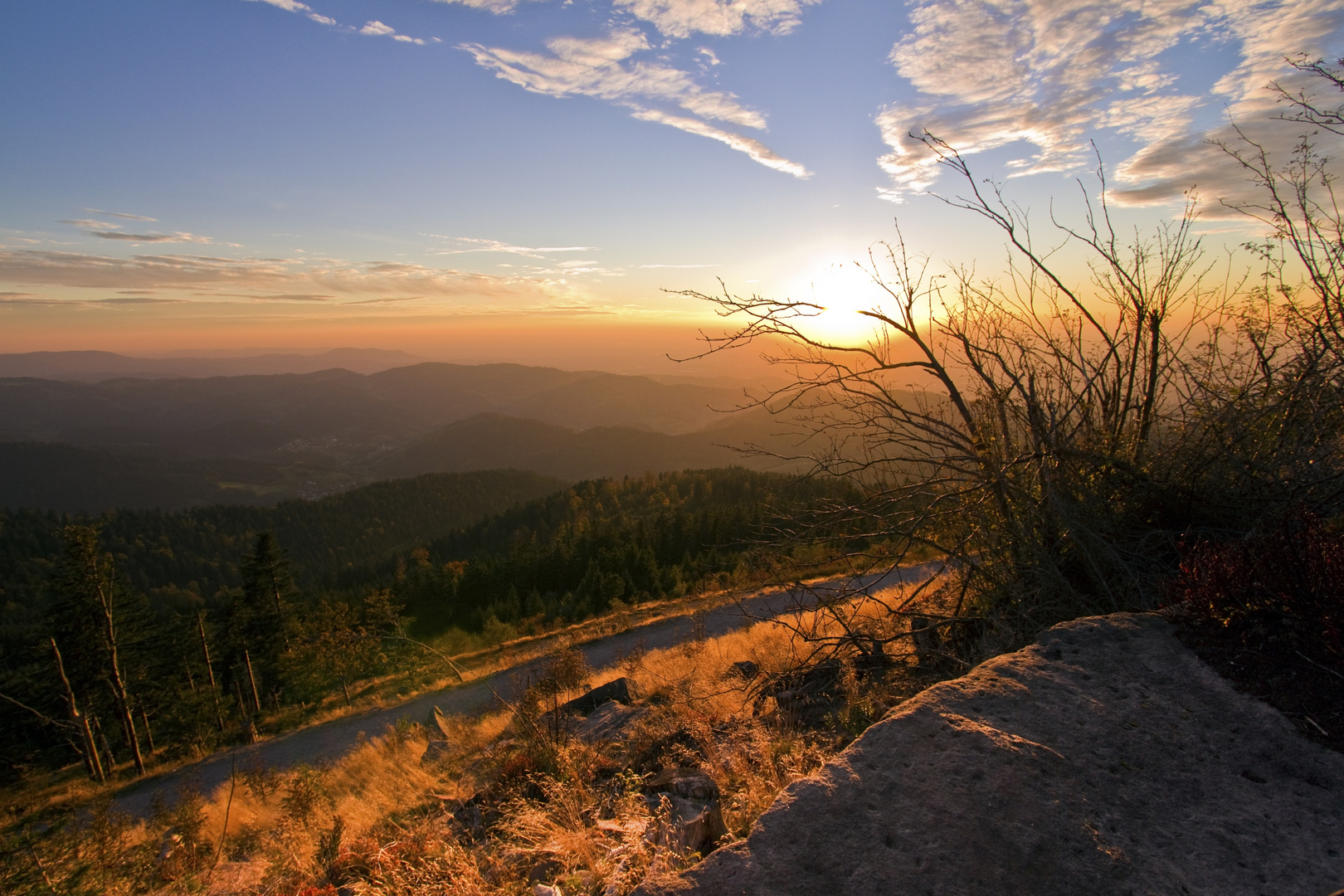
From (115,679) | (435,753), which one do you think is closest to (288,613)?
(115,679)

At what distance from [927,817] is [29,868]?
7328 millimetres

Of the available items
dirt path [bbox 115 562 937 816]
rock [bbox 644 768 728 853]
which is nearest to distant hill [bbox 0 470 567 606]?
dirt path [bbox 115 562 937 816]

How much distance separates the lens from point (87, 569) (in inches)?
733

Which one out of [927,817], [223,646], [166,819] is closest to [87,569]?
[223,646]

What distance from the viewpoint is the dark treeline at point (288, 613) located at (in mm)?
20078

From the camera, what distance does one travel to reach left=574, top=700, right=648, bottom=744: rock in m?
6.57

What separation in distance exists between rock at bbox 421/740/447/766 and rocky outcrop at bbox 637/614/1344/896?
8451 millimetres

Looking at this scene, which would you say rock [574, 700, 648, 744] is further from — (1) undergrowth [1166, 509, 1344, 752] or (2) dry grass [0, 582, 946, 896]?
(1) undergrowth [1166, 509, 1344, 752]

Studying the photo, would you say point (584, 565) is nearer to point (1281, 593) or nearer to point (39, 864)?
point (39, 864)

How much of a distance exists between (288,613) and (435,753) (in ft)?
75.0

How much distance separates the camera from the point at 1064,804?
6.94 feet

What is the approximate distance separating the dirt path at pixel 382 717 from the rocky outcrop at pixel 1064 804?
1237cm

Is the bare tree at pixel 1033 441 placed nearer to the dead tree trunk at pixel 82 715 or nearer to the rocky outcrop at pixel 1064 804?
the rocky outcrop at pixel 1064 804

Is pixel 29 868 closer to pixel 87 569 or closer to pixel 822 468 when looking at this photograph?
pixel 822 468
